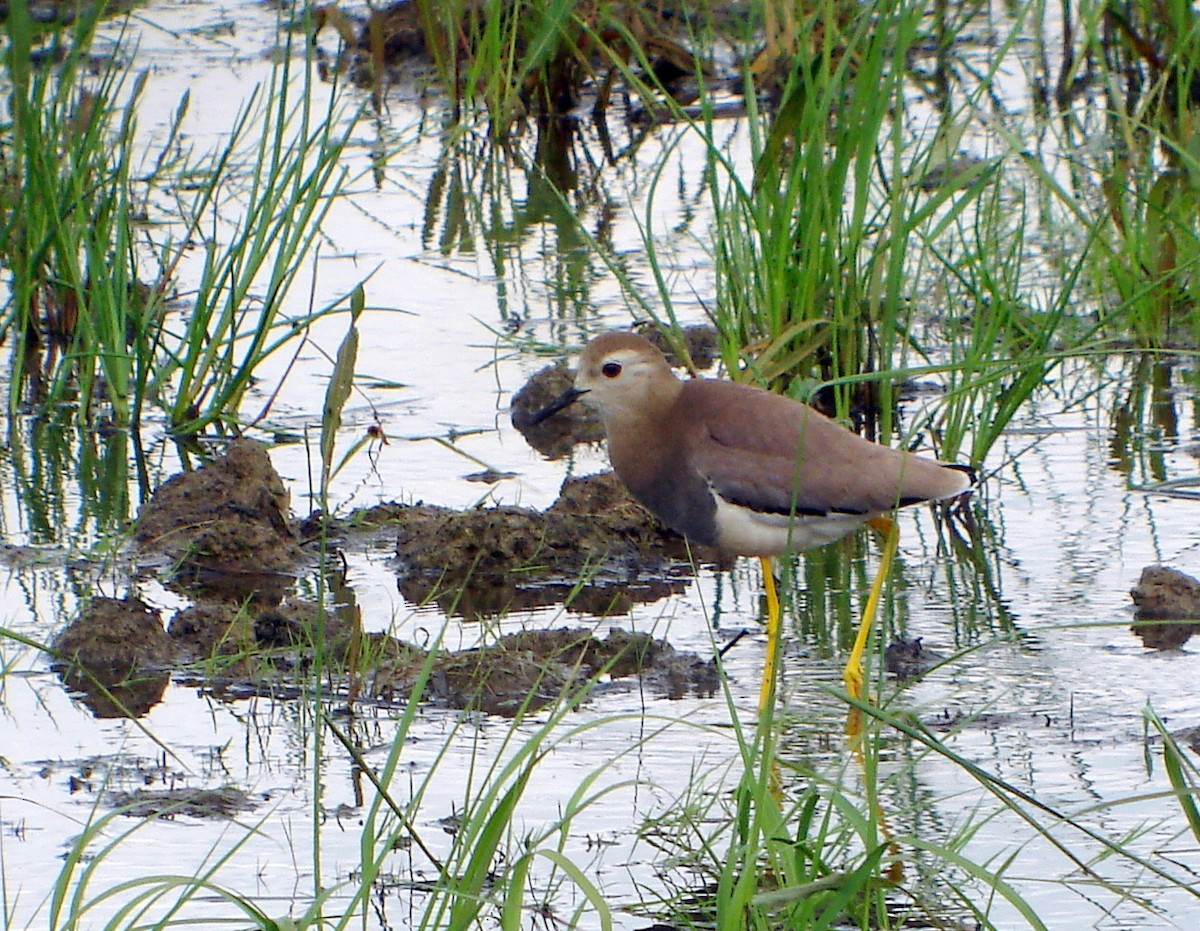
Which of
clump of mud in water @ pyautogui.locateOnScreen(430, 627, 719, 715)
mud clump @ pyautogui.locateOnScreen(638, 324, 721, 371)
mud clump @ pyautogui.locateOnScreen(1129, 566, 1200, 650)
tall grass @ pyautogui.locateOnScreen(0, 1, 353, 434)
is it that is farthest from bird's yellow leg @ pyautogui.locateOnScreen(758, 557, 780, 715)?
mud clump @ pyautogui.locateOnScreen(638, 324, 721, 371)

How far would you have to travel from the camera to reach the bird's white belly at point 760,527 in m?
5.43

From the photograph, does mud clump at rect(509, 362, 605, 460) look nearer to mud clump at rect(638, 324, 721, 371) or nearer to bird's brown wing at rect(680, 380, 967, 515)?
mud clump at rect(638, 324, 721, 371)

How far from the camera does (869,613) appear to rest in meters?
5.45

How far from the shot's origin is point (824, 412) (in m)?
7.05

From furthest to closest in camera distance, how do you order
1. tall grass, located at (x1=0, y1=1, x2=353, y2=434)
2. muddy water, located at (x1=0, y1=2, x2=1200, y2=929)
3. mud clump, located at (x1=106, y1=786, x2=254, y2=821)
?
tall grass, located at (x1=0, y1=1, x2=353, y2=434) < mud clump, located at (x1=106, y1=786, x2=254, y2=821) < muddy water, located at (x1=0, y1=2, x2=1200, y2=929)

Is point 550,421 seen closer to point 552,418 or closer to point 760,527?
point 552,418

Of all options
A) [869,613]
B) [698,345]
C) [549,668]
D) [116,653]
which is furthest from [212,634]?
[698,345]

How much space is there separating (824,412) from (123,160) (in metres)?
2.53

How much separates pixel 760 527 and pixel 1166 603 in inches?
42.5

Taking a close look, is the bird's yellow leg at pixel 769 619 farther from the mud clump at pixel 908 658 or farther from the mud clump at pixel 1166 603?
the mud clump at pixel 1166 603

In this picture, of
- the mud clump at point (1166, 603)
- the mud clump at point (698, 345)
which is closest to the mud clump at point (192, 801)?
the mud clump at point (1166, 603)

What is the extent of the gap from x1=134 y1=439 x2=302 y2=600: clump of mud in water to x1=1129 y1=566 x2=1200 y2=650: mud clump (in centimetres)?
246

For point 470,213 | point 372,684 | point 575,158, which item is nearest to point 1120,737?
point 372,684

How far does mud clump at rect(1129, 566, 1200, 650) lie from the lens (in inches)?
209
